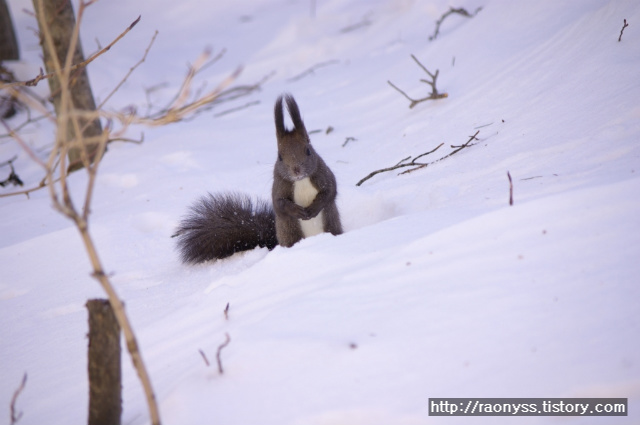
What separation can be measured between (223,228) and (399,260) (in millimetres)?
1899

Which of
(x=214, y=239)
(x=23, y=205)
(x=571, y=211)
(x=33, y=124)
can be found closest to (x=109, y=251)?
(x=214, y=239)

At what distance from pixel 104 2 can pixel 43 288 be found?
11.6 metres

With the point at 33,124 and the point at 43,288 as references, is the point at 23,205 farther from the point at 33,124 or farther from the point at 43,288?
the point at 33,124

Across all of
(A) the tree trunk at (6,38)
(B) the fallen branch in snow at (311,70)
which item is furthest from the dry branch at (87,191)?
(A) the tree trunk at (6,38)

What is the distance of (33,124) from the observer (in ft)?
25.1

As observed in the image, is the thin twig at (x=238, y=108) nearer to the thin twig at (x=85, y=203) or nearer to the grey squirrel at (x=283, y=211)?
the grey squirrel at (x=283, y=211)

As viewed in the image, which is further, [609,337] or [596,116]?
[596,116]

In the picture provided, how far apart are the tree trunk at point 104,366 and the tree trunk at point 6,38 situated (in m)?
7.88

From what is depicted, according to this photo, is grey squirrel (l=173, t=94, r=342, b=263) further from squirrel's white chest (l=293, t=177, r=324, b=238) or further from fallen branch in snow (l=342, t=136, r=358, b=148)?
fallen branch in snow (l=342, t=136, r=358, b=148)

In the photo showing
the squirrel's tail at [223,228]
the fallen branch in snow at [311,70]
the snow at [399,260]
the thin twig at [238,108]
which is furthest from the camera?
the fallen branch in snow at [311,70]

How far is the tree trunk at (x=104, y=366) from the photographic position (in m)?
1.83

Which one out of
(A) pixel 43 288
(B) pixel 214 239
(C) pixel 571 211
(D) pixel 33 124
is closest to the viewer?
(C) pixel 571 211

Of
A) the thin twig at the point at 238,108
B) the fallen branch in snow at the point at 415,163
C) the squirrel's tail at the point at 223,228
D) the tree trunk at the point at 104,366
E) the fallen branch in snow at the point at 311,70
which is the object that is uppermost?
the fallen branch in snow at the point at 311,70

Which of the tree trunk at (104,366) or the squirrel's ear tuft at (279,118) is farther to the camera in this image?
the squirrel's ear tuft at (279,118)
